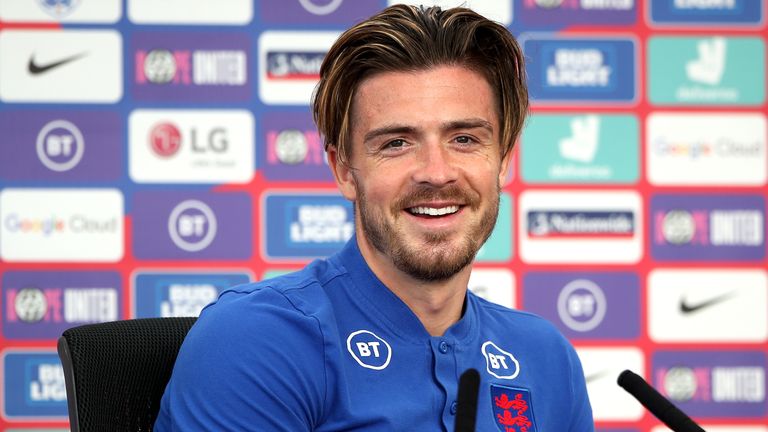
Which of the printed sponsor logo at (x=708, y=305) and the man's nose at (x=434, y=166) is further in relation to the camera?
the printed sponsor logo at (x=708, y=305)

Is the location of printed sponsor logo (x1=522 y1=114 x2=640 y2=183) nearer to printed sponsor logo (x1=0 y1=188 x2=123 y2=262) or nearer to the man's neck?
printed sponsor logo (x1=0 y1=188 x2=123 y2=262)

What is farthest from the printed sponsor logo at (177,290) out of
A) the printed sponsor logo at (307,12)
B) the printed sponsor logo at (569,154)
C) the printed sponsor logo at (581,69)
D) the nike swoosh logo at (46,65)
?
the printed sponsor logo at (581,69)

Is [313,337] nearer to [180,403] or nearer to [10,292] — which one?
[180,403]

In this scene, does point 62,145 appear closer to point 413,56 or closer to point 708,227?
point 413,56

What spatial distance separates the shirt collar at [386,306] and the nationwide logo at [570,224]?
155 cm

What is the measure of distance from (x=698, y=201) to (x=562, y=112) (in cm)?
47

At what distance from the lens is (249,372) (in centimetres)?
106

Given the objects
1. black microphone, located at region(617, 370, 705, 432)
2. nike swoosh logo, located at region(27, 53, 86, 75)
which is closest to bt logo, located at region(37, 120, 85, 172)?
nike swoosh logo, located at region(27, 53, 86, 75)

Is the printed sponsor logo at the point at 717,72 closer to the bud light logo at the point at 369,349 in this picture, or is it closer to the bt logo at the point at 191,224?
the bt logo at the point at 191,224

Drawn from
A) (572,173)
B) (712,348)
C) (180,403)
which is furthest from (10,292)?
(712,348)

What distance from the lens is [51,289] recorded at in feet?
8.81

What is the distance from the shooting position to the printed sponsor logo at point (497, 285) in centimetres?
275

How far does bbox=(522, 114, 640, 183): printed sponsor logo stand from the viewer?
2.75 metres

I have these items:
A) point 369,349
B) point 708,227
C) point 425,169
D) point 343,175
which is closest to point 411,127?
point 425,169
